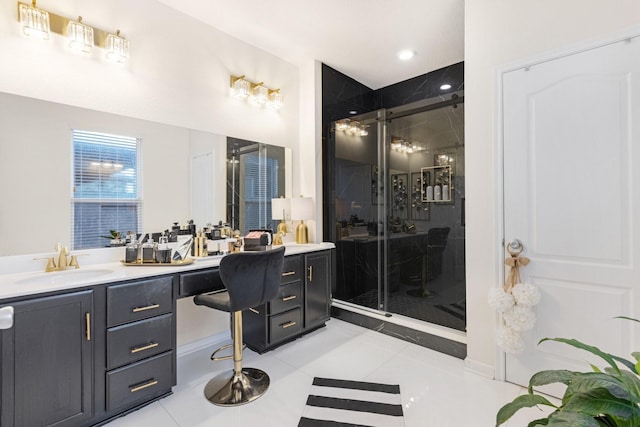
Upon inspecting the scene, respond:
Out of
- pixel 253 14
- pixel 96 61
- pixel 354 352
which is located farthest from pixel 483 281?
pixel 96 61

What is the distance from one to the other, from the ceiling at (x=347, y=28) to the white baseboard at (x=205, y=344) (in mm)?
2843

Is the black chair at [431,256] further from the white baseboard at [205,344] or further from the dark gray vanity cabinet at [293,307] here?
the white baseboard at [205,344]

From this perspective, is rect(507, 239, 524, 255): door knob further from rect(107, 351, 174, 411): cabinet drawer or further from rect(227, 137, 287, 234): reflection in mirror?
rect(107, 351, 174, 411): cabinet drawer

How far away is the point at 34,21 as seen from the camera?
1.92 m

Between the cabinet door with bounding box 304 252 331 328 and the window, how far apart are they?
60.5 inches

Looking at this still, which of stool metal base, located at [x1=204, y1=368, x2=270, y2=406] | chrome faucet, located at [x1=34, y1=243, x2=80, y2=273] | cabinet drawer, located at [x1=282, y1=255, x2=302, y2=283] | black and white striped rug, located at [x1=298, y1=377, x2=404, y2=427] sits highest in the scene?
chrome faucet, located at [x1=34, y1=243, x2=80, y2=273]

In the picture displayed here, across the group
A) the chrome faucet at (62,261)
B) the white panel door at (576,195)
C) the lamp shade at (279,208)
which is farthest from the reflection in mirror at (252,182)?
the white panel door at (576,195)

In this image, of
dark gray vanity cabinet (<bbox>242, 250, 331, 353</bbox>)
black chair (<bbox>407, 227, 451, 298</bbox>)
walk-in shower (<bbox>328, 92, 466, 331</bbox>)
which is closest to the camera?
dark gray vanity cabinet (<bbox>242, 250, 331, 353</bbox>)

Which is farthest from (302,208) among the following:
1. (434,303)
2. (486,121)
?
(486,121)

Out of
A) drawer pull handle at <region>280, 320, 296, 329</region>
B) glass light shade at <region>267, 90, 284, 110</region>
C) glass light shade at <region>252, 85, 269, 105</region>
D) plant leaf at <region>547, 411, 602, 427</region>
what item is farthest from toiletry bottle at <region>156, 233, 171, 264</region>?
plant leaf at <region>547, 411, 602, 427</region>

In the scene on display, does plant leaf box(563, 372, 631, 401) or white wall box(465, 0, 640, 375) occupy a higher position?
white wall box(465, 0, 640, 375)

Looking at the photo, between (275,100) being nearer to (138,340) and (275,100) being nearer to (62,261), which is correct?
(62,261)

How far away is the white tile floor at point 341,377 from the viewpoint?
183 cm

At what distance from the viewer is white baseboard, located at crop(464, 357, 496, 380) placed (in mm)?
2232
